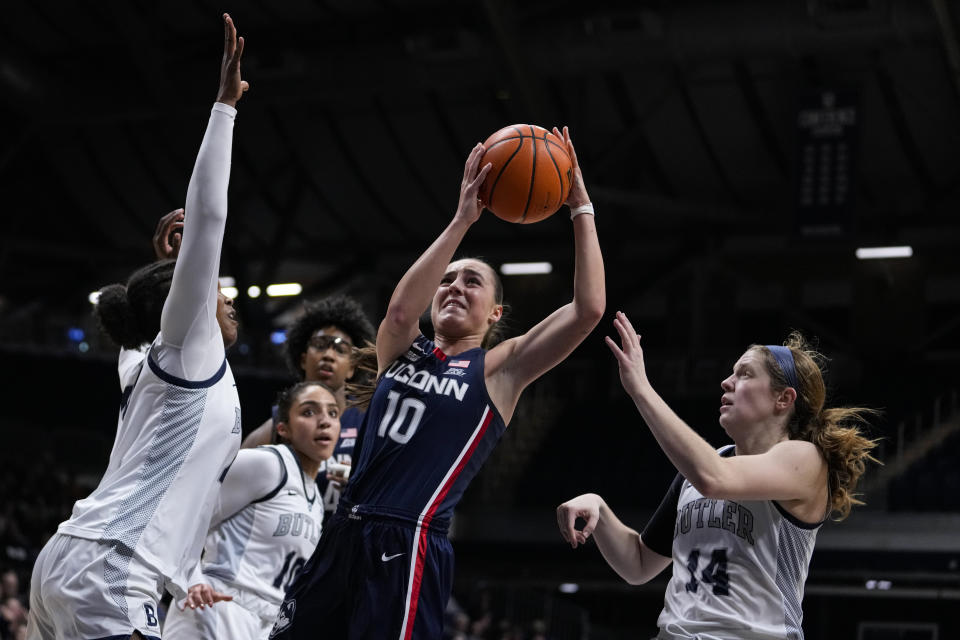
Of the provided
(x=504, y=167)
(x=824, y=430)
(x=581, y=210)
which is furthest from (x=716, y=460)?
(x=504, y=167)

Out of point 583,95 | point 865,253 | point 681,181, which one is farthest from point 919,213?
point 583,95

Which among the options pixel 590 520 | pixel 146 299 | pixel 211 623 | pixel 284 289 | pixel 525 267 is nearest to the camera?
pixel 146 299

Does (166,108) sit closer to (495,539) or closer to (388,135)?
(388,135)

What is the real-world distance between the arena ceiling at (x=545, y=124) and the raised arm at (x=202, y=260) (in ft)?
44.2

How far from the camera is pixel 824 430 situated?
4320mm

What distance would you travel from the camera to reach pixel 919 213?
20578 millimetres

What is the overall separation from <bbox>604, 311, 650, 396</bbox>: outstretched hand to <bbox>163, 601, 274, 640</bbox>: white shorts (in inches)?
88.5

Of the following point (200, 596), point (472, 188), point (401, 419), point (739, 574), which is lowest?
point (200, 596)

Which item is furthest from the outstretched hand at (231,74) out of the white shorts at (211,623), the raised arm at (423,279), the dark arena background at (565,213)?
the dark arena background at (565,213)

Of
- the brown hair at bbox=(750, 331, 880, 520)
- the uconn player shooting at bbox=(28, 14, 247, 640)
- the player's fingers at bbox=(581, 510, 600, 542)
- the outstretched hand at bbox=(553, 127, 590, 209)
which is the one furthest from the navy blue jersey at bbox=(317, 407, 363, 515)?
the brown hair at bbox=(750, 331, 880, 520)

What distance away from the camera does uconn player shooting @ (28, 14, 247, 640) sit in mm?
3645

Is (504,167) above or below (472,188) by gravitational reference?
above

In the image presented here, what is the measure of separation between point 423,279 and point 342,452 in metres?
2.30

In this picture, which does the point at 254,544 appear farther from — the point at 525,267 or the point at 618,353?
the point at 525,267
